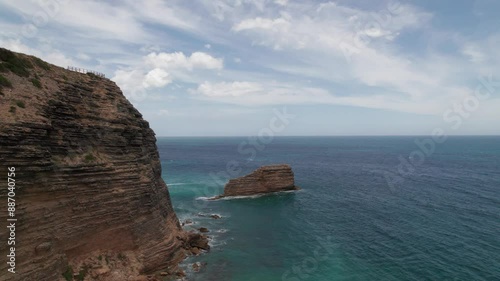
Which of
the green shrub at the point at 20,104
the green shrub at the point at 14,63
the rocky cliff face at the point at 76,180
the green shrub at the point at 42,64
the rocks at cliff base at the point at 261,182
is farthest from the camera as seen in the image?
the rocks at cliff base at the point at 261,182

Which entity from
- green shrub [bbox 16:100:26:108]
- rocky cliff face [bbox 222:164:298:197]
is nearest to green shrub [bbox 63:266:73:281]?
green shrub [bbox 16:100:26:108]

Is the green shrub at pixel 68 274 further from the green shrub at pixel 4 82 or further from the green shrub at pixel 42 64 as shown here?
the green shrub at pixel 42 64

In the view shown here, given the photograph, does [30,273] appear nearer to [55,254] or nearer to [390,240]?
[55,254]

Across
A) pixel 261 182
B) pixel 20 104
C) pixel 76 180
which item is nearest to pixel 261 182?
pixel 261 182

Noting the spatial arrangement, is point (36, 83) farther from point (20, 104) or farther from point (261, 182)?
point (261, 182)
